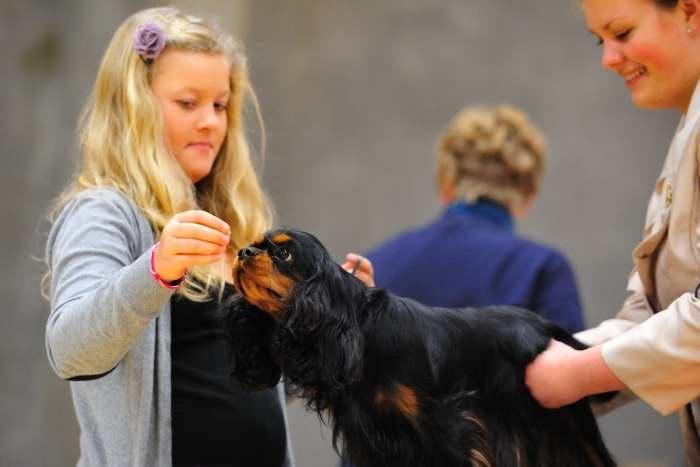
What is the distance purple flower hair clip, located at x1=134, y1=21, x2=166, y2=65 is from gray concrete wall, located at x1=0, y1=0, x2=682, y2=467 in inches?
134

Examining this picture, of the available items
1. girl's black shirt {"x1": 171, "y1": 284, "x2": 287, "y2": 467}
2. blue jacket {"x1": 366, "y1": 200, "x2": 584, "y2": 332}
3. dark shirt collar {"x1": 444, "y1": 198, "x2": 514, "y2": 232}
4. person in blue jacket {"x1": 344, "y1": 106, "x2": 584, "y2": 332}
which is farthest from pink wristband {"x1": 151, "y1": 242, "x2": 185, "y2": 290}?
dark shirt collar {"x1": 444, "y1": 198, "x2": 514, "y2": 232}

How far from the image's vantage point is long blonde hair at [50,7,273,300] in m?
1.99

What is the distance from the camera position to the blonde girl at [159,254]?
1673 millimetres

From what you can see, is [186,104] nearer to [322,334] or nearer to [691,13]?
[322,334]

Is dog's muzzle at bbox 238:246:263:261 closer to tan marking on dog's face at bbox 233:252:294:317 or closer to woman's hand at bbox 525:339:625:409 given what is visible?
tan marking on dog's face at bbox 233:252:294:317

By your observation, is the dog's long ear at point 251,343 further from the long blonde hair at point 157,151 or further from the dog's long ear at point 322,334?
the long blonde hair at point 157,151

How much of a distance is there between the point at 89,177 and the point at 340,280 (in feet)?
2.08

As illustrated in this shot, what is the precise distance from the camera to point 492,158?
362cm

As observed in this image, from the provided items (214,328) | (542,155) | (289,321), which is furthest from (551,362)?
(542,155)

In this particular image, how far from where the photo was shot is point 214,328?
1.99 meters

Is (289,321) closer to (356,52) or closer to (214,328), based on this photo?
(214,328)

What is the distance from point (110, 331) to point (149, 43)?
650mm

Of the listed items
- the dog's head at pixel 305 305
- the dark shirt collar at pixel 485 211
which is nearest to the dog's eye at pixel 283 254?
the dog's head at pixel 305 305

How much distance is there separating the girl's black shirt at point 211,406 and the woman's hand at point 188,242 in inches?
12.0
